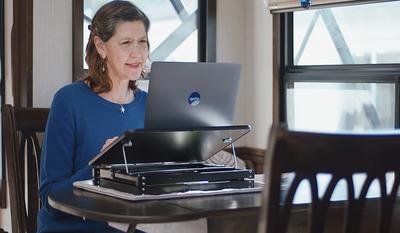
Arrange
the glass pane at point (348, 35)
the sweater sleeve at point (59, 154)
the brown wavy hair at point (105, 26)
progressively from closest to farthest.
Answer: the sweater sleeve at point (59, 154) < the brown wavy hair at point (105, 26) < the glass pane at point (348, 35)

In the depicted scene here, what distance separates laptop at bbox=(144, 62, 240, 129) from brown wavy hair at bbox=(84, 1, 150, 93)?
1.74ft

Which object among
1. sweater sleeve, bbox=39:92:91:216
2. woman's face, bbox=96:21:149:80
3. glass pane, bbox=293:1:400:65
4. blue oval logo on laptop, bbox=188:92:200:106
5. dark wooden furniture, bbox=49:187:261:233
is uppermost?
glass pane, bbox=293:1:400:65

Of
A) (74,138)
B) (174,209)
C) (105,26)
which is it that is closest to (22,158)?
(74,138)

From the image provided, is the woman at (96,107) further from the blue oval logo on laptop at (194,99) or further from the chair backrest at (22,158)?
the blue oval logo on laptop at (194,99)

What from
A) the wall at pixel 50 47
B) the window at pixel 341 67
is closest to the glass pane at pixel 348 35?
the window at pixel 341 67

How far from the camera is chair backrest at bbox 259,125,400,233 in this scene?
1.08m

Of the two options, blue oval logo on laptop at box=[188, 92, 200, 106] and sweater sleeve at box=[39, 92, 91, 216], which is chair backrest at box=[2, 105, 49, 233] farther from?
blue oval logo on laptop at box=[188, 92, 200, 106]

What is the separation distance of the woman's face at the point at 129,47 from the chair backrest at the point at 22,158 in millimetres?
395

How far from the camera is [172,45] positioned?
3.57 m

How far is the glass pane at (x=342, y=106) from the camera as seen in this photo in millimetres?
2900

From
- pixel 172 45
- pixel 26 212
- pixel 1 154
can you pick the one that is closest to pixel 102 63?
pixel 26 212

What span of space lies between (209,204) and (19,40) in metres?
1.92

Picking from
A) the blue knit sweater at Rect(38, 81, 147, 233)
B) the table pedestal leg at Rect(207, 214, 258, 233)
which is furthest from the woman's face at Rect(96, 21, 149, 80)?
the table pedestal leg at Rect(207, 214, 258, 233)

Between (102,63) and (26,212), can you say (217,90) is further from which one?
(26,212)
